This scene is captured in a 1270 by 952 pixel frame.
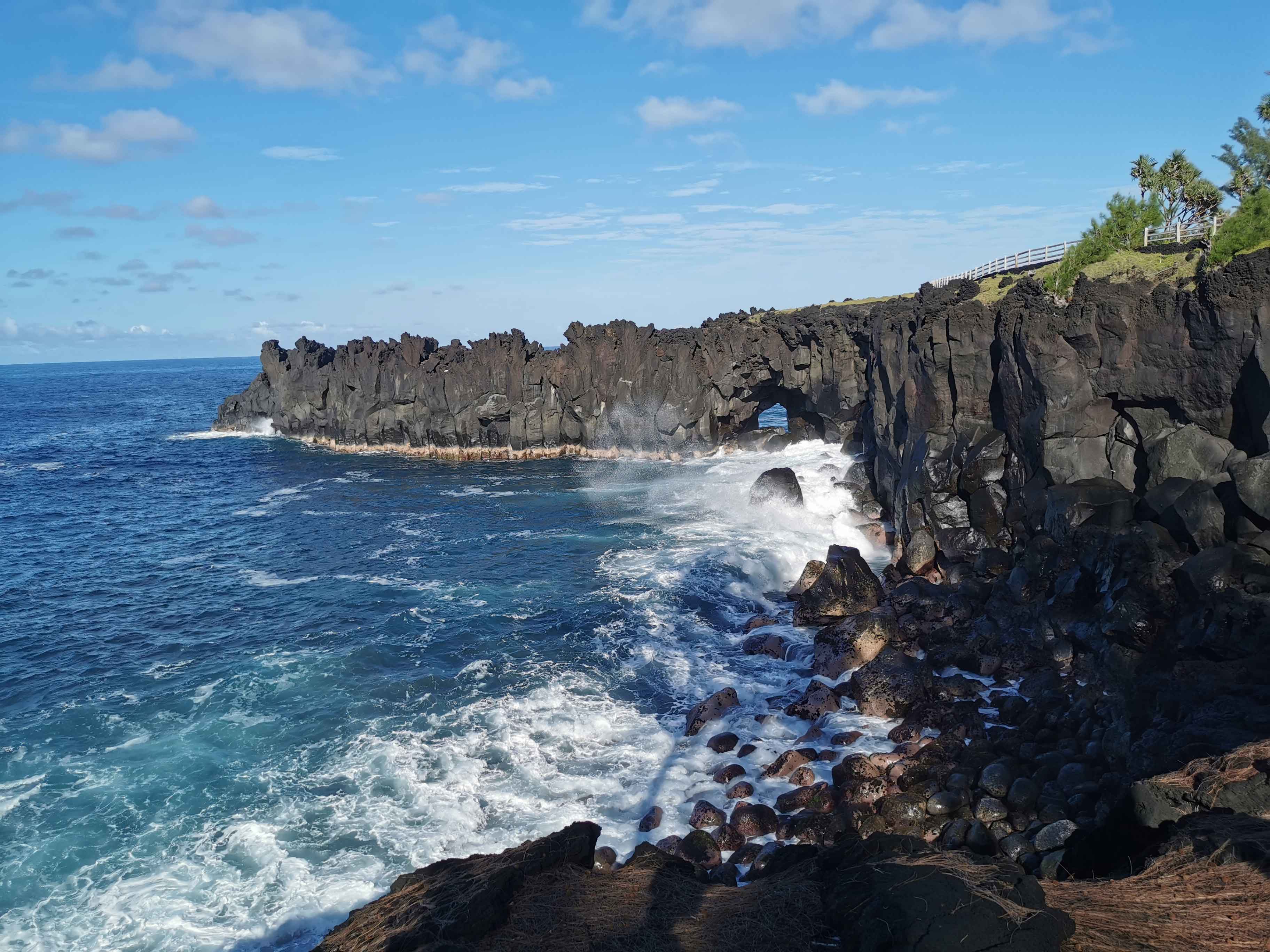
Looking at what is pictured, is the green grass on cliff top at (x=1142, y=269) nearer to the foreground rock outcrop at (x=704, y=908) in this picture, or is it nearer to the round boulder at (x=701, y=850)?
the round boulder at (x=701, y=850)

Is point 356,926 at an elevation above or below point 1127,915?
below

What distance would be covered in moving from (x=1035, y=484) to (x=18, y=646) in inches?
1654

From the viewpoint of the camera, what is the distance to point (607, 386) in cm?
7588

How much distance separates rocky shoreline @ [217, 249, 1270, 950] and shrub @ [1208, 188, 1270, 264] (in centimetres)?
258

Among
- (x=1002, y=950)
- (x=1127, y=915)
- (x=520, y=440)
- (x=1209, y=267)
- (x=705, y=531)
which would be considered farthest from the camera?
(x=520, y=440)

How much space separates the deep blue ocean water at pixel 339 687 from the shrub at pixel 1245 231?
64.5 ft

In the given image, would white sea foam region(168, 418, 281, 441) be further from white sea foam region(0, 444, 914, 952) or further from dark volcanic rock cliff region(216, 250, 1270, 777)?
dark volcanic rock cliff region(216, 250, 1270, 777)

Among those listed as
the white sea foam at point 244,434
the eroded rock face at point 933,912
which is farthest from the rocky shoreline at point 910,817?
the white sea foam at point 244,434

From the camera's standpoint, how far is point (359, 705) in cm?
2664

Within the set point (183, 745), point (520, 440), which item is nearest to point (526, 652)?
point (183, 745)

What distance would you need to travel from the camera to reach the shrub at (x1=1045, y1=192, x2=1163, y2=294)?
42.2 meters

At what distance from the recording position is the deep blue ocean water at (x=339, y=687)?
753 inches

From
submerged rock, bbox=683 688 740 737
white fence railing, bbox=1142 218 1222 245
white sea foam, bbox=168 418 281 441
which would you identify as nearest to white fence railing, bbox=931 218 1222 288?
white fence railing, bbox=1142 218 1222 245

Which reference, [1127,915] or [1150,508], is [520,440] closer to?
[1150,508]
